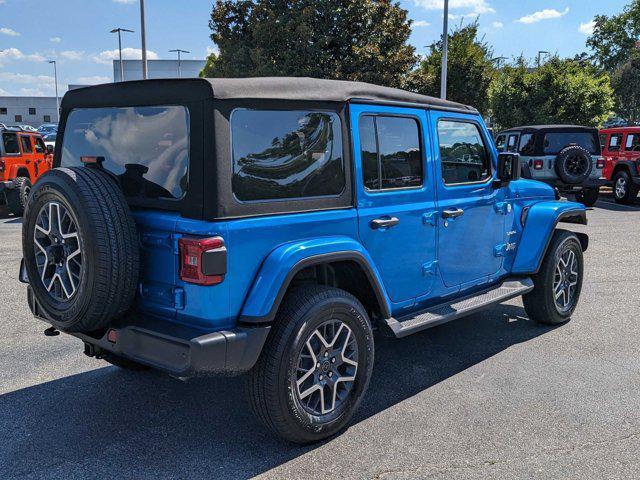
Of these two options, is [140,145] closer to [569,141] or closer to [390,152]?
[390,152]

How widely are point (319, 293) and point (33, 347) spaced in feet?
9.22

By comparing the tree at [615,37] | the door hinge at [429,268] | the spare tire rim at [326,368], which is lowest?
the spare tire rim at [326,368]

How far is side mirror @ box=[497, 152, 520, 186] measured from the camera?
4.59m

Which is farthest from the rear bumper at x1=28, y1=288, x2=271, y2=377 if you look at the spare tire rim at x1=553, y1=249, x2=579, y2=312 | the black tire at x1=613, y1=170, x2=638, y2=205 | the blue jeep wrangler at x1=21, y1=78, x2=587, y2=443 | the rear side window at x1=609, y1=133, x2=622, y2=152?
the rear side window at x1=609, y1=133, x2=622, y2=152

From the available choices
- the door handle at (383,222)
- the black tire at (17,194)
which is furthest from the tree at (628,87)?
the door handle at (383,222)

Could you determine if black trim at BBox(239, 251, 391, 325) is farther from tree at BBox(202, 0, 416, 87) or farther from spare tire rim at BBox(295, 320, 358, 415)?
tree at BBox(202, 0, 416, 87)

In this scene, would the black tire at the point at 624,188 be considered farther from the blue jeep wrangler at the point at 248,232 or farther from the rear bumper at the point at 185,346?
the rear bumper at the point at 185,346

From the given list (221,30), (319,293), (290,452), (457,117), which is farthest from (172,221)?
(221,30)

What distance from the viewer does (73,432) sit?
3.33 meters

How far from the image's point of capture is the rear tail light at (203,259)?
2.74 m

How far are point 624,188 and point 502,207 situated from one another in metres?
11.8

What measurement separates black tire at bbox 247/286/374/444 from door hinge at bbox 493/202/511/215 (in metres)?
Answer: 1.89

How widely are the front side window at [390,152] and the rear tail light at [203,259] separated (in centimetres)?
116

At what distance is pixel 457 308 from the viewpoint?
4.18m
